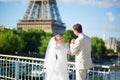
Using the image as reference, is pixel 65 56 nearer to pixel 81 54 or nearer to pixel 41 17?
pixel 81 54

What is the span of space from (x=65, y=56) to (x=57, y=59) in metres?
0.18

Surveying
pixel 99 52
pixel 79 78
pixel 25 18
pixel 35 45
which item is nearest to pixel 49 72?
pixel 79 78

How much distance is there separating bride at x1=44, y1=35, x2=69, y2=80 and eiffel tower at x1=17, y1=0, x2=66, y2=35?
74.3m

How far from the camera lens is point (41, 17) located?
275 ft

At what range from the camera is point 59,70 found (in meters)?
6.61

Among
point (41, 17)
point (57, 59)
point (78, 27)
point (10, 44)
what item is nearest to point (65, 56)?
point (57, 59)

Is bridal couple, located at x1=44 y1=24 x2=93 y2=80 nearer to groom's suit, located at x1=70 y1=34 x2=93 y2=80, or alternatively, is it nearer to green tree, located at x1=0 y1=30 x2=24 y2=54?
groom's suit, located at x1=70 y1=34 x2=93 y2=80

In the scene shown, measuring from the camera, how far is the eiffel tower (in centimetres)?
8194

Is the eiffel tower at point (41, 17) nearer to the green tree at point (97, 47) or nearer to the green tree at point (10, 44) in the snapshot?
the green tree at point (97, 47)

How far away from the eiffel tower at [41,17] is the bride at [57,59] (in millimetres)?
74348

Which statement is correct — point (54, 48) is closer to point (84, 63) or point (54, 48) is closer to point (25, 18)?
point (84, 63)

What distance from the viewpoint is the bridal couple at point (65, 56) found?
19.4ft

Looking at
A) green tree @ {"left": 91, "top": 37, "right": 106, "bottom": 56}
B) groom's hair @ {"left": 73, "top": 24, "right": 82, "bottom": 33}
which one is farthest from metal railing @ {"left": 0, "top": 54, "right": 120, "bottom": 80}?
green tree @ {"left": 91, "top": 37, "right": 106, "bottom": 56}

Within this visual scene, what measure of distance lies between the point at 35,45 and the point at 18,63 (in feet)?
181
